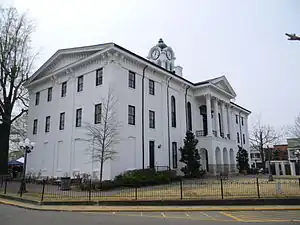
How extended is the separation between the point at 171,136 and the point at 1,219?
2046 cm

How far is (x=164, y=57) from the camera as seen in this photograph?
3831 centimetres

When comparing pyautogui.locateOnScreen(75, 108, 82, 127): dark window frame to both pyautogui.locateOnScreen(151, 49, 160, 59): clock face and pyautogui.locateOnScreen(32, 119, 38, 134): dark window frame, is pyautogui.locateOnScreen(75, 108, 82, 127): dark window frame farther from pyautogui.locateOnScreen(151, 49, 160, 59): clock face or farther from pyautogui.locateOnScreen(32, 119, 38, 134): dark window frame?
pyautogui.locateOnScreen(151, 49, 160, 59): clock face

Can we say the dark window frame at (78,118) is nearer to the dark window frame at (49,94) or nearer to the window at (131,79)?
the window at (131,79)

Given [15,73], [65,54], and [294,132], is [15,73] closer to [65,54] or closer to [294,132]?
[65,54]

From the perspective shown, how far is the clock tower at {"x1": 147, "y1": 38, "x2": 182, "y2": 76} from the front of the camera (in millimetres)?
38156

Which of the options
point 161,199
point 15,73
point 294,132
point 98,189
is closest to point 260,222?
point 161,199

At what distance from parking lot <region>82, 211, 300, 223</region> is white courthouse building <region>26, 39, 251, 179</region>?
10843 mm

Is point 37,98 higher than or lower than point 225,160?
higher

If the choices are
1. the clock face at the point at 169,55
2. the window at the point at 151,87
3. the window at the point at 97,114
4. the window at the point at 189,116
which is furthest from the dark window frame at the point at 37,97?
the clock face at the point at 169,55

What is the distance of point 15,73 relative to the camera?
29.7 metres

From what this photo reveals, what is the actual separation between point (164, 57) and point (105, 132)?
19852 millimetres

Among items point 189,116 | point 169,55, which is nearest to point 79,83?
point 189,116

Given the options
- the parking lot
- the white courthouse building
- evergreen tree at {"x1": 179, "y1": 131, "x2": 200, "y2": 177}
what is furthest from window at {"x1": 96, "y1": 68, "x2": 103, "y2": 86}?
the parking lot

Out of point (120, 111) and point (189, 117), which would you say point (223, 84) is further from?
point (120, 111)
